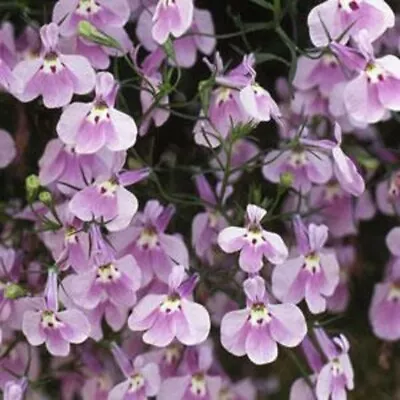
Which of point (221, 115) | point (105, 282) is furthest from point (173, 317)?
point (221, 115)

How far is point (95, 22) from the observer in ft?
3.02

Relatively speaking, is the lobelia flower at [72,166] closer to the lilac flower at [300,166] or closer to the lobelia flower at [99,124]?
the lobelia flower at [99,124]

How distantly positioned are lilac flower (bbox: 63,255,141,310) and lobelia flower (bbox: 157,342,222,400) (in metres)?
0.10

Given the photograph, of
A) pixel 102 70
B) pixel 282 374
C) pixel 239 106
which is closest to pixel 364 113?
pixel 239 106

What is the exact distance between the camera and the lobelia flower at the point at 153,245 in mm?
946

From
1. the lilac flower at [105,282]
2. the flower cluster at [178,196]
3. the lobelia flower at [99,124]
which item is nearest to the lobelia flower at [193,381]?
the flower cluster at [178,196]

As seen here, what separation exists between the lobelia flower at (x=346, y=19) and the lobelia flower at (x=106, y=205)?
0.18 metres

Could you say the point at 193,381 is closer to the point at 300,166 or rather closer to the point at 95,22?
the point at 300,166

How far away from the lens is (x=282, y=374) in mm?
1308

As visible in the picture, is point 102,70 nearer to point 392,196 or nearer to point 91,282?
point 91,282

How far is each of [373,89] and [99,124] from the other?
0.66ft

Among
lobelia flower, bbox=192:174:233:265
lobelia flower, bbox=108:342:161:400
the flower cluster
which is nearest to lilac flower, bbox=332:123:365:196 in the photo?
the flower cluster

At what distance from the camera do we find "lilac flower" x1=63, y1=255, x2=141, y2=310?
35.7 inches

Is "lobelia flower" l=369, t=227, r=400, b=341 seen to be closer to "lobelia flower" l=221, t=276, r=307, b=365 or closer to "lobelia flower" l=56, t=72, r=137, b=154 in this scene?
"lobelia flower" l=221, t=276, r=307, b=365
